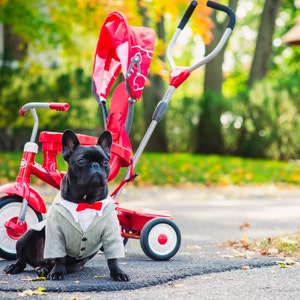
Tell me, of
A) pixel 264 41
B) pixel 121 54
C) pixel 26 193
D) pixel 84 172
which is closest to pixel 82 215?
pixel 84 172

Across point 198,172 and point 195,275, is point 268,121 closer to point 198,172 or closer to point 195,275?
point 198,172

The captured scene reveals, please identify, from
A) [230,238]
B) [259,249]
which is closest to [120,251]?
[259,249]

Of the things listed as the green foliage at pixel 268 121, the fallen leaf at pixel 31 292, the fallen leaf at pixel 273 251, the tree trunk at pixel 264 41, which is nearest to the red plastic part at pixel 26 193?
the fallen leaf at pixel 31 292

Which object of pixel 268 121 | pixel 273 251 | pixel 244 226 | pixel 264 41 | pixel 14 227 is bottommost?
pixel 244 226

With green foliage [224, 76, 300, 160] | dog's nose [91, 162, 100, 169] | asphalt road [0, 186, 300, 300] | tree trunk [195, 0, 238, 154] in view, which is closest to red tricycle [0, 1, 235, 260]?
asphalt road [0, 186, 300, 300]

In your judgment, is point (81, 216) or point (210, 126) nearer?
point (81, 216)

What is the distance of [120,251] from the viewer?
→ 4.49m

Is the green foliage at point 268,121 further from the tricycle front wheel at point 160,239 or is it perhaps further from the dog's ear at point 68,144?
the dog's ear at point 68,144

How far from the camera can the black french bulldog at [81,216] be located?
4340 millimetres

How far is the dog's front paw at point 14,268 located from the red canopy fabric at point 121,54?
64.2 inches

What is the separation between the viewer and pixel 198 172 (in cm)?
1455

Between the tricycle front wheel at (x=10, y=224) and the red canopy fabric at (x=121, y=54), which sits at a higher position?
the red canopy fabric at (x=121, y=54)

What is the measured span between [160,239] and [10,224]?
3.63 feet

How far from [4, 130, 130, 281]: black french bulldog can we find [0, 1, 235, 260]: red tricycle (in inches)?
33.1
